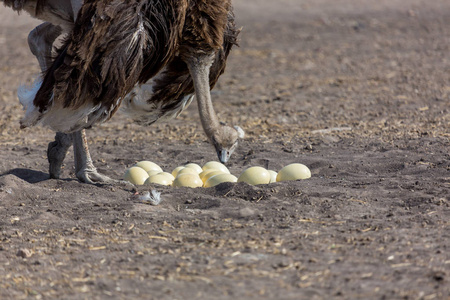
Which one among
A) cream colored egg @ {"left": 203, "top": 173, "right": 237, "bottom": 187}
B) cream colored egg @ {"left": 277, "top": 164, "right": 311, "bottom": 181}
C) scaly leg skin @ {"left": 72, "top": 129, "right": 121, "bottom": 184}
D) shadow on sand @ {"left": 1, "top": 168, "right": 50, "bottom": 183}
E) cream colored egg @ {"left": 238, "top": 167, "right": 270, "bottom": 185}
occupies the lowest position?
shadow on sand @ {"left": 1, "top": 168, "right": 50, "bottom": 183}

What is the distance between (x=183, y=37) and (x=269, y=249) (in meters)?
2.09

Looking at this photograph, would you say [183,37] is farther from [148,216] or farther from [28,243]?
[28,243]

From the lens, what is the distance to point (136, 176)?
19.9ft

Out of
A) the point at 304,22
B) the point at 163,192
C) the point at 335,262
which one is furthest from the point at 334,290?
the point at 304,22

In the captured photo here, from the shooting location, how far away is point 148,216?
4.98 metres

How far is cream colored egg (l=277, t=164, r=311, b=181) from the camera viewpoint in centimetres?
591

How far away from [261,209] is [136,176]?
1.46 m

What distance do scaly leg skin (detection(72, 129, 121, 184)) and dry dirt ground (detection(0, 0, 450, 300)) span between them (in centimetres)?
13

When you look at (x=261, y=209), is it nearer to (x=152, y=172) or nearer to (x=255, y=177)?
(x=255, y=177)

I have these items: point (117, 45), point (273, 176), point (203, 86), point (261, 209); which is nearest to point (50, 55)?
point (117, 45)

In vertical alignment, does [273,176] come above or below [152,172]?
above

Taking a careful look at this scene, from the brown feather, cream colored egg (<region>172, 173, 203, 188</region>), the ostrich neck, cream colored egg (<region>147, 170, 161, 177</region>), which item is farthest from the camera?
cream colored egg (<region>147, 170, 161, 177</region>)

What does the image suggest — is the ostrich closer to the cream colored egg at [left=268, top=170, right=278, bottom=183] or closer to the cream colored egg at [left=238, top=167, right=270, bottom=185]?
the cream colored egg at [left=238, top=167, right=270, bottom=185]

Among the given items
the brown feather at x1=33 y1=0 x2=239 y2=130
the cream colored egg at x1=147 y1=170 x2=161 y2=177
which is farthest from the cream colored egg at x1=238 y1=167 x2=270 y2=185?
the brown feather at x1=33 y1=0 x2=239 y2=130
